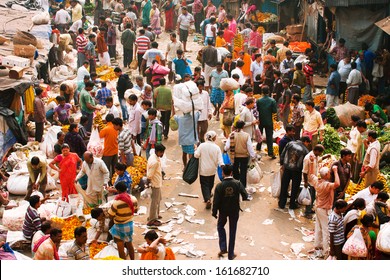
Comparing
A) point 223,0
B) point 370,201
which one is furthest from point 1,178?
point 223,0

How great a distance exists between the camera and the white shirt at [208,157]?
11.5 metres

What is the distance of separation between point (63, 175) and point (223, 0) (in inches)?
717

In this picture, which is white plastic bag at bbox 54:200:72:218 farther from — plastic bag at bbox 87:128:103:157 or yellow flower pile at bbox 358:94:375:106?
yellow flower pile at bbox 358:94:375:106

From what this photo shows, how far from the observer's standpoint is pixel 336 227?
935cm

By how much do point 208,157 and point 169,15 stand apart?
16.3 m

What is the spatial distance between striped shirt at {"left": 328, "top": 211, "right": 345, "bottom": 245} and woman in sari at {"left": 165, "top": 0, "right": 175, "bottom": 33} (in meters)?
18.5

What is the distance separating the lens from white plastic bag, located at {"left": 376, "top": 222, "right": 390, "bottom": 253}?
884cm

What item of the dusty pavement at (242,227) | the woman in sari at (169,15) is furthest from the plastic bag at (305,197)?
the woman in sari at (169,15)

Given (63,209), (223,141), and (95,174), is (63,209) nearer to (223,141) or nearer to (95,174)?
(95,174)

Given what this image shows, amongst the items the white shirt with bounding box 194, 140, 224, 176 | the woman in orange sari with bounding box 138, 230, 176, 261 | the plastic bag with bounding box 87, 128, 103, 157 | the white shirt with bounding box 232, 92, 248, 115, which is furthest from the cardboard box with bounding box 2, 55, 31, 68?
the woman in orange sari with bounding box 138, 230, 176, 261

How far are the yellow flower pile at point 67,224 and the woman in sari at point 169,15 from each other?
16.7m

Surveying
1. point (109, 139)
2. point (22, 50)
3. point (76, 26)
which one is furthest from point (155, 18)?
point (109, 139)
